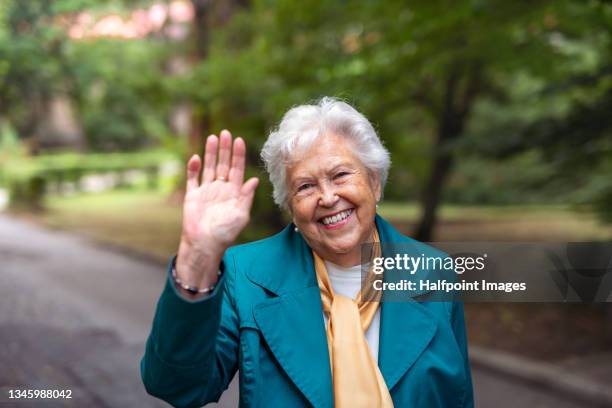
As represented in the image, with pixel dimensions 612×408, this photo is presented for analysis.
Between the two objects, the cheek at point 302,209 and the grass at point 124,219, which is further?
the grass at point 124,219

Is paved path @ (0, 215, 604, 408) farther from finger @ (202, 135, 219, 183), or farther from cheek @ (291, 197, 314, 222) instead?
finger @ (202, 135, 219, 183)

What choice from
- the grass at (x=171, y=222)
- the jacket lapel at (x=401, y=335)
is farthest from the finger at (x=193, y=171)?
Result: the grass at (x=171, y=222)

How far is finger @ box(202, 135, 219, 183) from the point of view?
1.66m

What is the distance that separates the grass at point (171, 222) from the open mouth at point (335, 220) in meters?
8.73

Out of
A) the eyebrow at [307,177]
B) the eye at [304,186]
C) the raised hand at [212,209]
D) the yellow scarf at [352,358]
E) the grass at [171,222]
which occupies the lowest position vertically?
the yellow scarf at [352,358]

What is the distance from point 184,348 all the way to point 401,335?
0.63 metres

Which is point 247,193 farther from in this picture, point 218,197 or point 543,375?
point 543,375

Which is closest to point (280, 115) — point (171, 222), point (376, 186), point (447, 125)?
point (447, 125)

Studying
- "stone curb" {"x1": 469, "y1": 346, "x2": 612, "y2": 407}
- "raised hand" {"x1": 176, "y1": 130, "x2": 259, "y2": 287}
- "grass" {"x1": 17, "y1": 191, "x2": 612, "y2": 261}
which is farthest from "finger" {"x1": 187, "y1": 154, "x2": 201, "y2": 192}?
"grass" {"x1": 17, "y1": 191, "x2": 612, "y2": 261}

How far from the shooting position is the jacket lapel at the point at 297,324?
1731mm

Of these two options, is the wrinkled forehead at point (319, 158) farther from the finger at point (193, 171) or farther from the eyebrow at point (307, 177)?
the finger at point (193, 171)

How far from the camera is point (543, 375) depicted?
523 cm

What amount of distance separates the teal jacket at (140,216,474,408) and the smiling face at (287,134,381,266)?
0.29 feet

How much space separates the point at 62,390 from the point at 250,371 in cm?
315
